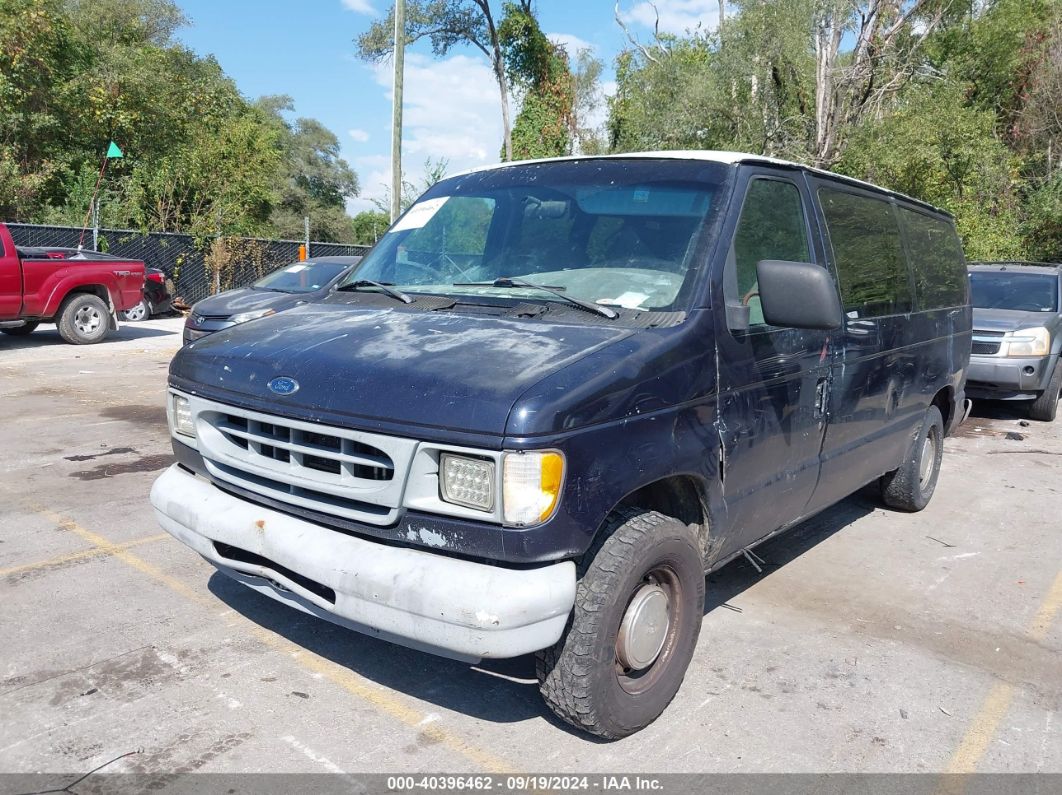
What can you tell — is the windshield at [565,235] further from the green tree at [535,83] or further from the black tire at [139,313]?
the green tree at [535,83]

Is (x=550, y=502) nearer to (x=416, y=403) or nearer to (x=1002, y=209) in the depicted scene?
(x=416, y=403)

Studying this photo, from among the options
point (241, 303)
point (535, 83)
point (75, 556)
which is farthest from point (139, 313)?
point (535, 83)

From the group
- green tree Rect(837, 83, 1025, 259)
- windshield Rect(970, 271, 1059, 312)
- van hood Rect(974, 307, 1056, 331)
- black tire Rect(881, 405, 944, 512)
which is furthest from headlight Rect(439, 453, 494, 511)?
green tree Rect(837, 83, 1025, 259)

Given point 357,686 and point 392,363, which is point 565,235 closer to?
point 392,363

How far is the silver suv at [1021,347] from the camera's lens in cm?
983

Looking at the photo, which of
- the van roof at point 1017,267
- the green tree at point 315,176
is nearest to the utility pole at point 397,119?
the van roof at point 1017,267

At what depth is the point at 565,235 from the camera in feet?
12.8

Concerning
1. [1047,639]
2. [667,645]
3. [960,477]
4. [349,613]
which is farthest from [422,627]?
[960,477]

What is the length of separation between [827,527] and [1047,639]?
1737 millimetres

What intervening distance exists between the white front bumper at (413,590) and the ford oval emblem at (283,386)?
45 centimetres

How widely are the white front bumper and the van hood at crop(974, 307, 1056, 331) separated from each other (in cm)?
898

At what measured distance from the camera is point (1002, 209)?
23.7 metres

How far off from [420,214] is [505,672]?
7.57 feet

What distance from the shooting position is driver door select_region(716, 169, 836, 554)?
3.55 m
